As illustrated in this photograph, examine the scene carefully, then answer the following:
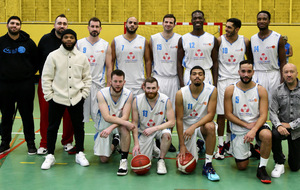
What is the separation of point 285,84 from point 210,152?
153 cm

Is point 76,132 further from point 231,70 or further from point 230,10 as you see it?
point 230,10

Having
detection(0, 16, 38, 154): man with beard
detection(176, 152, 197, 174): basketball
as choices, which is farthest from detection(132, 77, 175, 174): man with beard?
detection(0, 16, 38, 154): man with beard

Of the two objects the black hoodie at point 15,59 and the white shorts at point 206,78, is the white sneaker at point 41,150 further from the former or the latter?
the white shorts at point 206,78

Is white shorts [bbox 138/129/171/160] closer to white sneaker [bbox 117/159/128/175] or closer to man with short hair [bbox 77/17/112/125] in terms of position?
white sneaker [bbox 117/159/128/175]

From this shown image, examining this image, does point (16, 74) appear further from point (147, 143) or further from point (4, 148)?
point (147, 143)

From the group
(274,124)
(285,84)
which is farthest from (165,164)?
(285,84)

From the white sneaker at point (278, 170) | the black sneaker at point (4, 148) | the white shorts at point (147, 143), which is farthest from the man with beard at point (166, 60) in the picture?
the black sneaker at point (4, 148)

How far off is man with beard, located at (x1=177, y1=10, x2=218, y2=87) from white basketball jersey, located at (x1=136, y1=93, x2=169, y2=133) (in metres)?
0.89

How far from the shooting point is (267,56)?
19.0ft

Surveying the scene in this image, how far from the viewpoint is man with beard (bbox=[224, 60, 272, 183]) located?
480cm

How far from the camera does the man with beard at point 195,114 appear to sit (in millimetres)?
4832

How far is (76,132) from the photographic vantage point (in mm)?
5141

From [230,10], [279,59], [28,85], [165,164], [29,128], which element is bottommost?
[165,164]

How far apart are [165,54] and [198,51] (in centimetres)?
63
